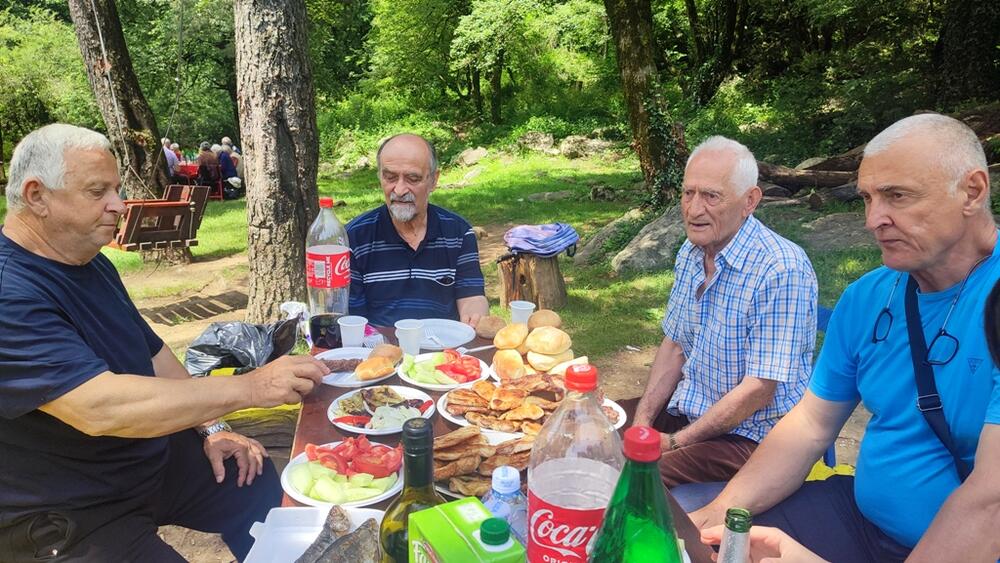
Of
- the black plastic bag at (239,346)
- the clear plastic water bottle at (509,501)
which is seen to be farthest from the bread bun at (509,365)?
the black plastic bag at (239,346)

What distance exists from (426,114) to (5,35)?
1550 cm

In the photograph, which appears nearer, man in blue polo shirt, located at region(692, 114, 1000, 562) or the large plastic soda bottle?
man in blue polo shirt, located at region(692, 114, 1000, 562)

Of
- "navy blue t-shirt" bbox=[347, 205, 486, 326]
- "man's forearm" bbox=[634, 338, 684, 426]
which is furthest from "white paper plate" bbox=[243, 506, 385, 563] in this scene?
"navy blue t-shirt" bbox=[347, 205, 486, 326]

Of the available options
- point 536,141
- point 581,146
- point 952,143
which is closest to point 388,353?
point 952,143

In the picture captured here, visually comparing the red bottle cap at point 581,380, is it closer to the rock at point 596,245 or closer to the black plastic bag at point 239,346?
the black plastic bag at point 239,346

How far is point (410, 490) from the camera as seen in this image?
4.35 feet

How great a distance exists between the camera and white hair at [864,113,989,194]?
1889mm

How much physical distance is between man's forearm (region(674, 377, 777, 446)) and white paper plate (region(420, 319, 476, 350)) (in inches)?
43.8

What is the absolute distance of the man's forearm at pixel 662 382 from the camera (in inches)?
126

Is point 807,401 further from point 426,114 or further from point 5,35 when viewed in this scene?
point 5,35

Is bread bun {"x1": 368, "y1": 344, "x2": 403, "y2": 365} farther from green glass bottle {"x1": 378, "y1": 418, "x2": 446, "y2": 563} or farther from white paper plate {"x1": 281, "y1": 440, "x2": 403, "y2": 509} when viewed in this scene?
green glass bottle {"x1": 378, "y1": 418, "x2": 446, "y2": 563}

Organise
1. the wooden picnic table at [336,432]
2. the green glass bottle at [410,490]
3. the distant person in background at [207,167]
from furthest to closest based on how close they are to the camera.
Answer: the distant person in background at [207,167]
the wooden picnic table at [336,432]
the green glass bottle at [410,490]

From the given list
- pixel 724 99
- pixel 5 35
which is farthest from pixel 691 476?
pixel 5 35

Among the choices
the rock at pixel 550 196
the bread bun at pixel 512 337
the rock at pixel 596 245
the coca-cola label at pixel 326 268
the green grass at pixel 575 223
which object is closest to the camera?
the bread bun at pixel 512 337
